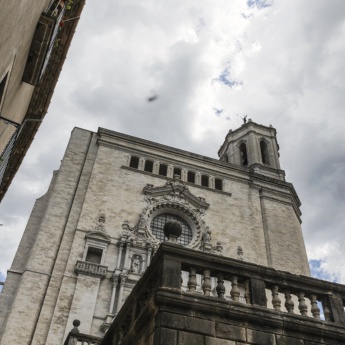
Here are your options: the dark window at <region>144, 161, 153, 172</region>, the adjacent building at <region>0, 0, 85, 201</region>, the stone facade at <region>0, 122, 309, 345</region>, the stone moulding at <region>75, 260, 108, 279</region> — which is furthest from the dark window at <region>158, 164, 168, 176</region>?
the adjacent building at <region>0, 0, 85, 201</region>

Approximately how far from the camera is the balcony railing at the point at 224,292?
238 inches

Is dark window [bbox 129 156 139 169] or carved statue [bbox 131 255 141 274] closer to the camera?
carved statue [bbox 131 255 141 274]

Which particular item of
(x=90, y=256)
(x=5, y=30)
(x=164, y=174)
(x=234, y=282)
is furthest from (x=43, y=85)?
(x=164, y=174)

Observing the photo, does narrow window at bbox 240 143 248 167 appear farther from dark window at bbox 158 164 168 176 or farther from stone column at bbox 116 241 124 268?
stone column at bbox 116 241 124 268

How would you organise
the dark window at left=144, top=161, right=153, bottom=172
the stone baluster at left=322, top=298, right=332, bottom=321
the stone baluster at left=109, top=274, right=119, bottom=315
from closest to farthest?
the stone baluster at left=322, top=298, right=332, bottom=321
the stone baluster at left=109, top=274, right=119, bottom=315
the dark window at left=144, top=161, right=153, bottom=172


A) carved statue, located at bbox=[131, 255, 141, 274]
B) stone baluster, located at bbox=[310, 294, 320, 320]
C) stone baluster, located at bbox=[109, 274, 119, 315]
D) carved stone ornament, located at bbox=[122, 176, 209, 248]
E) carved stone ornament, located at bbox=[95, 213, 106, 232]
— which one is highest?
carved stone ornament, located at bbox=[122, 176, 209, 248]

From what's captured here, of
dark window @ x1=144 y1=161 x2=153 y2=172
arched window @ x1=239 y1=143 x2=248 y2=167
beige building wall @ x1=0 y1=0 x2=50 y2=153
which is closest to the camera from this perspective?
beige building wall @ x1=0 y1=0 x2=50 y2=153

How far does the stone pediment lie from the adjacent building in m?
8.59

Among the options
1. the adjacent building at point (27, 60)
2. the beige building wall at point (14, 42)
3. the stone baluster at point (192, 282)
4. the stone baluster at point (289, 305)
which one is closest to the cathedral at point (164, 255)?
the stone baluster at point (192, 282)

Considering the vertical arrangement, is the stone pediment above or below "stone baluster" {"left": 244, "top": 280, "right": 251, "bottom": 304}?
above

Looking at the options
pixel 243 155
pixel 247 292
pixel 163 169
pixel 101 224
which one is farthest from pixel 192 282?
pixel 243 155

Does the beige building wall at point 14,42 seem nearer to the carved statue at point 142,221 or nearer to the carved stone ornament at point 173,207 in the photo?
the carved statue at point 142,221

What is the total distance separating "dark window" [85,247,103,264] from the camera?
18.5 meters

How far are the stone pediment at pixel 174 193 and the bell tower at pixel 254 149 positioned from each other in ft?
20.9
